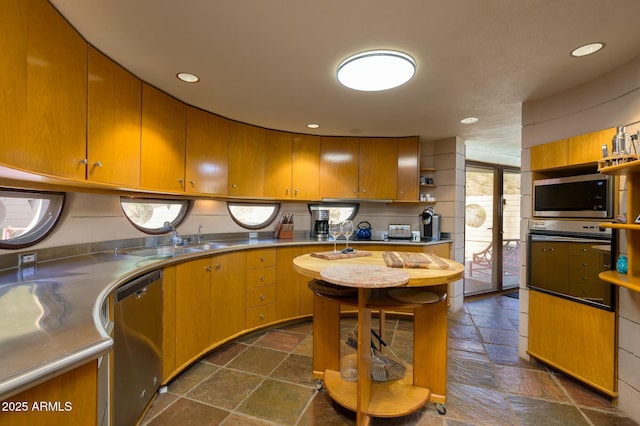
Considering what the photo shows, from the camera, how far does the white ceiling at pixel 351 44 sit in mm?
1374

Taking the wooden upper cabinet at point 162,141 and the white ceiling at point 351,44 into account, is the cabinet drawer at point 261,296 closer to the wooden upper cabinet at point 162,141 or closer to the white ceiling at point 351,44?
the wooden upper cabinet at point 162,141

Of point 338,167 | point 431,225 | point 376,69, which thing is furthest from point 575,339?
point 338,167

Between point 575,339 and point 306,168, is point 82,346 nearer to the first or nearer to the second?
point 575,339

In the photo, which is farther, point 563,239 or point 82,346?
point 563,239

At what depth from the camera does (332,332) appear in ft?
6.63

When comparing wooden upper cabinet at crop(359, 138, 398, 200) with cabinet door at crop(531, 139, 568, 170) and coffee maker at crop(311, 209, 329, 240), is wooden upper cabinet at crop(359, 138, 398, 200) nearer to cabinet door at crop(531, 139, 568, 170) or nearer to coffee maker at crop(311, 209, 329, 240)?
coffee maker at crop(311, 209, 329, 240)

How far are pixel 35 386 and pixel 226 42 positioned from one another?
5.71 feet

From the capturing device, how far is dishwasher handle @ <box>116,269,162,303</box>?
1.46 m

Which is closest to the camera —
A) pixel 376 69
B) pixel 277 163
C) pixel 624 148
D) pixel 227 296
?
pixel 624 148

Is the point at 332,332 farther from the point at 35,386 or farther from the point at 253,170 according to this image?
the point at 253,170

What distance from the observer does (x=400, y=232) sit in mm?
3680

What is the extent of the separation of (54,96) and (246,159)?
1.83m

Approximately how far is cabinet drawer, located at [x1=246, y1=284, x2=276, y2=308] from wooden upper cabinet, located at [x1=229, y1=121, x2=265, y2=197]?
1051 millimetres

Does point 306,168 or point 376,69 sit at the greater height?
point 376,69
